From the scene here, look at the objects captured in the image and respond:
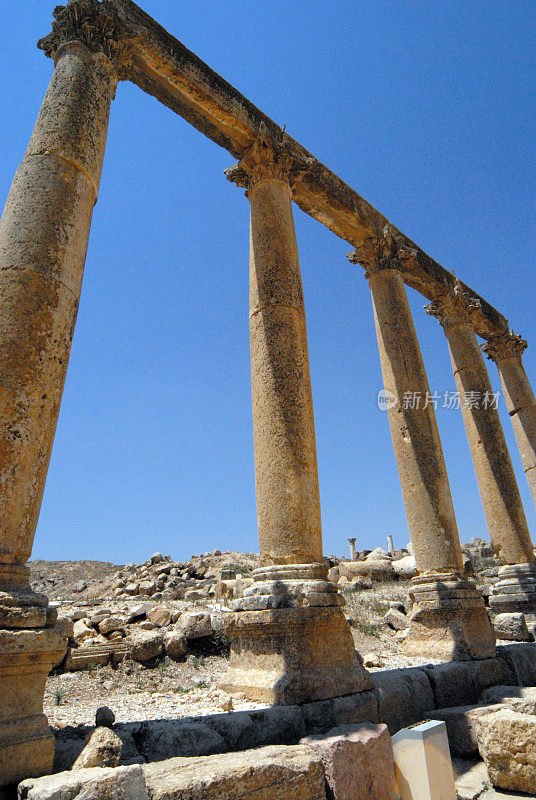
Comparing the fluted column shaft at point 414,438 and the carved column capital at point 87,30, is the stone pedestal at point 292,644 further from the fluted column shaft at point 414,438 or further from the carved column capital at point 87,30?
the carved column capital at point 87,30

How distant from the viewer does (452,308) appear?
1323cm

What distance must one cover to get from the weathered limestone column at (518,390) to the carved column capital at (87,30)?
1316 centimetres

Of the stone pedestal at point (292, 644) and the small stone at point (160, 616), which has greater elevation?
the small stone at point (160, 616)

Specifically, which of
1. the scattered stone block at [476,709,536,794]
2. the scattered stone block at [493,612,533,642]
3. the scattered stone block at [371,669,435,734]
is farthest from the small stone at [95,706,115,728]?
the scattered stone block at [493,612,533,642]

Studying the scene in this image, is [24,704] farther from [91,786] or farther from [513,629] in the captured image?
[513,629]

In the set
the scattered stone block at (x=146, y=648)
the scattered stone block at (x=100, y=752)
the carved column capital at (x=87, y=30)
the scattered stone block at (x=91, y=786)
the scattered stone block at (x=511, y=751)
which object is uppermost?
the carved column capital at (x=87, y=30)

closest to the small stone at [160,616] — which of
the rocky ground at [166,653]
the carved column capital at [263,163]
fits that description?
the rocky ground at [166,653]

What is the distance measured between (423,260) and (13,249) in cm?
1063

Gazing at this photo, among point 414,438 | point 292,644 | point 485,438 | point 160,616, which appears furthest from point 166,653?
point 485,438

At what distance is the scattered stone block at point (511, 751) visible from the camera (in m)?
4.48

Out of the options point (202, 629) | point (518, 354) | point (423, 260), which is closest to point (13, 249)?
point (202, 629)

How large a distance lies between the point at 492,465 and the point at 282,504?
8186 millimetres

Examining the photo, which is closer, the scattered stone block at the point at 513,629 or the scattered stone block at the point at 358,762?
the scattered stone block at the point at 358,762

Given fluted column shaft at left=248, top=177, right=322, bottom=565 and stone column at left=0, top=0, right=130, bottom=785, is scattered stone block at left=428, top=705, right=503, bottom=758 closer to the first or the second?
fluted column shaft at left=248, top=177, right=322, bottom=565
